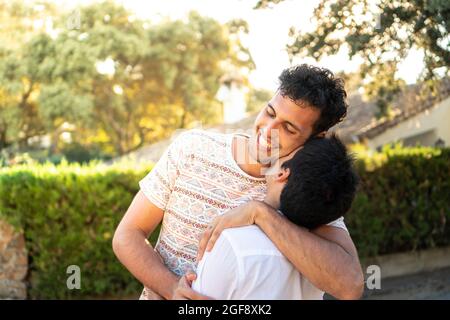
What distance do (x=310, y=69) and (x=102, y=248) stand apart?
22.0 feet

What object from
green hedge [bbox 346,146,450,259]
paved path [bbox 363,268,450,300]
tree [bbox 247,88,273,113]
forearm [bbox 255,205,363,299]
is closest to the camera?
forearm [bbox 255,205,363,299]

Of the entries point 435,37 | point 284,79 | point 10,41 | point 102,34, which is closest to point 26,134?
point 10,41

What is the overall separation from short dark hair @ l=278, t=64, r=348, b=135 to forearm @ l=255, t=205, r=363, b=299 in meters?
0.60

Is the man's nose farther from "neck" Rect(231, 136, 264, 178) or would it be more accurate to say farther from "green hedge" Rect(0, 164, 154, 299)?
"green hedge" Rect(0, 164, 154, 299)

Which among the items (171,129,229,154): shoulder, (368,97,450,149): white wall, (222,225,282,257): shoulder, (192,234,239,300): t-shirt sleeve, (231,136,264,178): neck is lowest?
(368,97,450,149): white wall

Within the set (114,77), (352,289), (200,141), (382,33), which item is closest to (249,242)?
(352,289)

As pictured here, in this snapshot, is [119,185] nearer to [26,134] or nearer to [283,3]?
[283,3]

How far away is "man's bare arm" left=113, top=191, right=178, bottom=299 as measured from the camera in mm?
2754

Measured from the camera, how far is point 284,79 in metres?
2.87

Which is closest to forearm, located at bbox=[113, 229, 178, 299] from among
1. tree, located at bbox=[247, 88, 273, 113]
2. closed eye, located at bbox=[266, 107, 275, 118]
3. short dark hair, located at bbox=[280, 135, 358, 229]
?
short dark hair, located at bbox=[280, 135, 358, 229]

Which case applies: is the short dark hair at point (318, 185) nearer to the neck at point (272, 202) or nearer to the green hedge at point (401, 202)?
the neck at point (272, 202)

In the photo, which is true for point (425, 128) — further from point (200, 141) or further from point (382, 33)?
point (200, 141)

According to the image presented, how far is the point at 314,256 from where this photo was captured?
2.32 m
